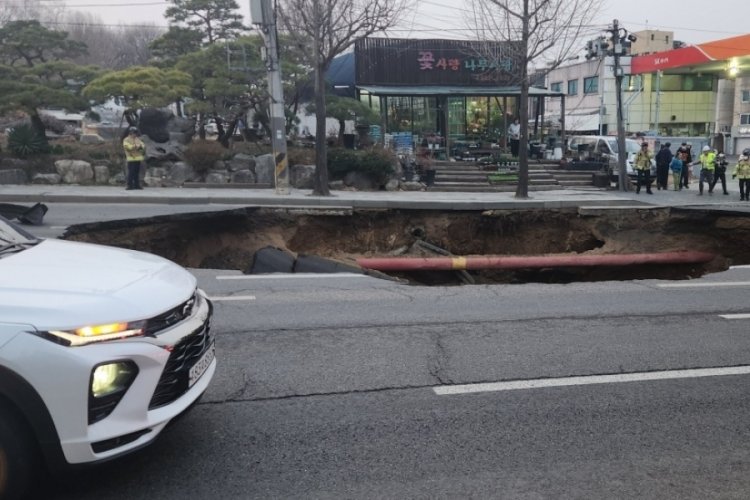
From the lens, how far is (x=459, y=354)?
232 inches

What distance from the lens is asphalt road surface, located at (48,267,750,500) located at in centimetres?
368

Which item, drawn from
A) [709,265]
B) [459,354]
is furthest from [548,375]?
[709,265]

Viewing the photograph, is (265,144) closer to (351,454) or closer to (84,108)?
(84,108)

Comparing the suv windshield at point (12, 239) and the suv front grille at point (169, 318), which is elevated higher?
the suv windshield at point (12, 239)

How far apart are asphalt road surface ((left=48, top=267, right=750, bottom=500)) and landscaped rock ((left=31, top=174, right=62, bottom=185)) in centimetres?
1557

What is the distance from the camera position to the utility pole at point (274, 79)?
18.5 meters

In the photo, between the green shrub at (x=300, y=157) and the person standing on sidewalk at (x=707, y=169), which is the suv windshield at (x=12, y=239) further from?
the person standing on sidewalk at (x=707, y=169)

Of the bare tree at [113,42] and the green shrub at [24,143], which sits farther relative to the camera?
the bare tree at [113,42]

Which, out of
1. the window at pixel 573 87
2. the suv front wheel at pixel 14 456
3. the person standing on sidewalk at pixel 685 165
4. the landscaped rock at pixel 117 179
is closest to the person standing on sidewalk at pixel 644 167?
the person standing on sidewalk at pixel 685 165

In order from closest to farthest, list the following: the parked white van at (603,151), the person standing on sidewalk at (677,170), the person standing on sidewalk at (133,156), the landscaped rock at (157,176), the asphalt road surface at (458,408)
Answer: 1. the asphalt road surface at (458,408)
2. the person standing on sidewalk at (133,156)
3. the landscaped rock at (157,176)
4. the person standing on sidewalk at (677,170)
5. the parked white van at (603,151)

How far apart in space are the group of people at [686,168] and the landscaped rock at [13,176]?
67.2 ft

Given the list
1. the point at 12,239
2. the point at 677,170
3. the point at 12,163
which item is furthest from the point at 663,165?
the point at 12,239

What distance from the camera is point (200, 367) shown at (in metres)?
3.71

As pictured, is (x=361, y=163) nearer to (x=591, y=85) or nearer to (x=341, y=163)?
(x=341, y=163)
